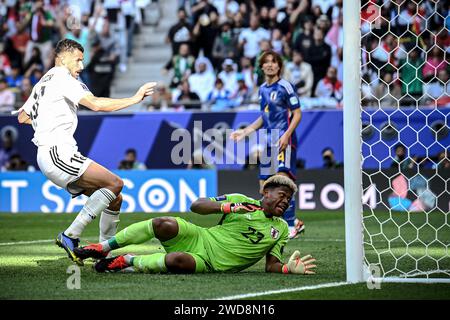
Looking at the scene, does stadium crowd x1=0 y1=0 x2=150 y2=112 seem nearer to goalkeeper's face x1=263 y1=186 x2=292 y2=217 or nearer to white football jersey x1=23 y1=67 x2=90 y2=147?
white football jersey x1=23 y1=67 x2=90 y2=147

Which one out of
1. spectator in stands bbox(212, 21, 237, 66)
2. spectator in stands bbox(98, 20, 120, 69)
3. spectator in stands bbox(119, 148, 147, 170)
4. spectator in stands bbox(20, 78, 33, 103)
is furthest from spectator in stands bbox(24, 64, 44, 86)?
spectator in stands bbox(212, 21, 237, 66)

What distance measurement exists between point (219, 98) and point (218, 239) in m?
10.9

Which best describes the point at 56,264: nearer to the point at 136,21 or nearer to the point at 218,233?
the point at 218,233

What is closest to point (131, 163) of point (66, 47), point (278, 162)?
point (278, 162)

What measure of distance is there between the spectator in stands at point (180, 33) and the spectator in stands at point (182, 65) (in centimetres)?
24

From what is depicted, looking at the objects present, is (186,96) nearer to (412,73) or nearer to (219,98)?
(219,98)

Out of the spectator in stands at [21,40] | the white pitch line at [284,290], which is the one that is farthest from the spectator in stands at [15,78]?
the white pitch line at [284,290]

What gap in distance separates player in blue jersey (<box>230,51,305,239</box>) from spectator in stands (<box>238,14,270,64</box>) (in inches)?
309

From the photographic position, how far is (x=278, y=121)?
11.6 meters

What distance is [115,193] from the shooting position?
8391 mm

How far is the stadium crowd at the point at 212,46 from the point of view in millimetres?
17453

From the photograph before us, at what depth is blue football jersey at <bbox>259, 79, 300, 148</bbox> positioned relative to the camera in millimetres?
11516

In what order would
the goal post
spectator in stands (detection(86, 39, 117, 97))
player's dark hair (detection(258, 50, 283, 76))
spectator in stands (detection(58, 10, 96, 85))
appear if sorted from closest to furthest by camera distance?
the goal post < player's dark hair (detection(258, 50, 283, 76)) < spectator in stands (detection(86, 39, 117, 97)) < spectator in stands (detection(58, 10, 96, 85))
